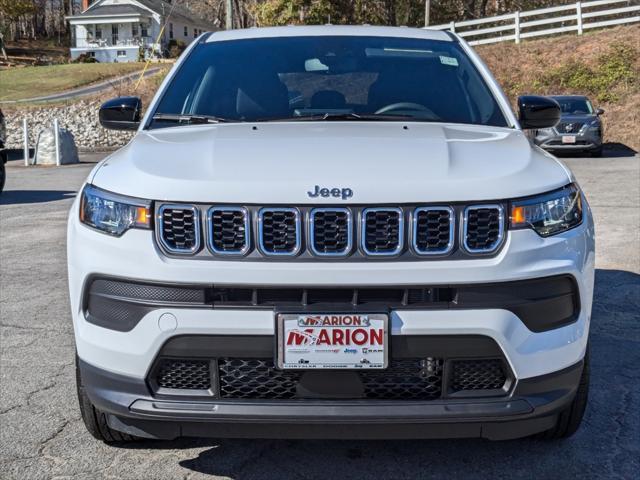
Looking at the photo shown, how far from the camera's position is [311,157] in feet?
9.60

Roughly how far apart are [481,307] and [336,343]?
469 mm

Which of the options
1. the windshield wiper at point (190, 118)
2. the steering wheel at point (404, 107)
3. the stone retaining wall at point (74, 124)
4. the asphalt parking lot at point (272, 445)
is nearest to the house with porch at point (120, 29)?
→ the stone retaining wall at point (74, 124)

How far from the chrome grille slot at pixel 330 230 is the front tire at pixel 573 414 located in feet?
3.45

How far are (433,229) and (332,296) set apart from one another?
389 millimetres

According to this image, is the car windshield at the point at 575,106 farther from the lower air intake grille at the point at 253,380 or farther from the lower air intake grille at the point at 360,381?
the lower air intake grille at the point at 253,380

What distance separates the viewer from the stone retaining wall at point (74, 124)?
3106 centimetres

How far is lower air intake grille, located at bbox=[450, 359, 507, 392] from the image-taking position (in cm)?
274

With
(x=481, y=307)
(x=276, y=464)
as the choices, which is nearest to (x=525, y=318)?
(x=481, y=307)

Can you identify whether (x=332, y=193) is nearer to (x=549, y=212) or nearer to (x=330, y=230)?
(x=330, y=230)

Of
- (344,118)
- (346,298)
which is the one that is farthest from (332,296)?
(344,118)

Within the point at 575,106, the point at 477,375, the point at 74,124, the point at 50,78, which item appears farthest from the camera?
→ the point at 50,78

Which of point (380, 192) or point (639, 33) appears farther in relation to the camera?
point (639, 33)

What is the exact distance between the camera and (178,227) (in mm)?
Answer: 2748

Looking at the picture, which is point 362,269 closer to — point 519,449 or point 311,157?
point 311,157
